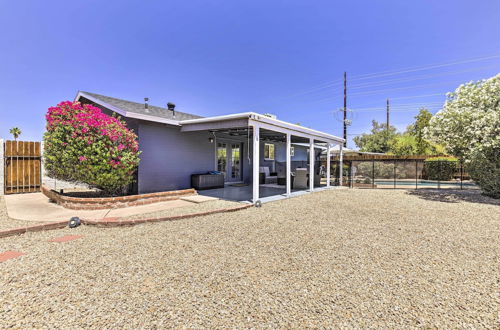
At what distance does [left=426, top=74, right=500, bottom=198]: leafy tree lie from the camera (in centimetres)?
778

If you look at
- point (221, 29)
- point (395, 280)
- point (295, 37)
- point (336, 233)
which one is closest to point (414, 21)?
point (295, 37)

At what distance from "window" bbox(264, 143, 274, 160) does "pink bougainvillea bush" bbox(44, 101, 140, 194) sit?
8.03m

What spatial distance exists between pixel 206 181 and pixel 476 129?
1033cm

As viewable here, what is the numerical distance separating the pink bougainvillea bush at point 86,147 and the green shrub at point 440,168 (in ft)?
61.6

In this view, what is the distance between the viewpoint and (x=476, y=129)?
792cm

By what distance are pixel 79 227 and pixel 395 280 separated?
571 cm

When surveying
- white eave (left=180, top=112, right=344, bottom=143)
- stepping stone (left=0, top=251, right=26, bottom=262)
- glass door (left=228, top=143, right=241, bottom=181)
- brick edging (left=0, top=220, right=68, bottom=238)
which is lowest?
stepping stone (left=0, top=251, right=26, bottom=262)

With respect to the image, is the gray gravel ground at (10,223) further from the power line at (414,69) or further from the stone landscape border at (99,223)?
the power line at (414,69)

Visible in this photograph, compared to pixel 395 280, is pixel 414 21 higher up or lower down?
higher up

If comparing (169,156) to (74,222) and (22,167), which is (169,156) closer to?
(74,222)

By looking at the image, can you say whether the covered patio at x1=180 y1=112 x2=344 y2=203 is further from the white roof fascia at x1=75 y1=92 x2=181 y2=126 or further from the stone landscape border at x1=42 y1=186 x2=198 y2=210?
the stone landscape border at x1=42 y1=186 x2=198 y2=210

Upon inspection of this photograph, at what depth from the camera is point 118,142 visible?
20.4 feet

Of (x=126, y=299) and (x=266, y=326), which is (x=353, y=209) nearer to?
(x=266, y=326)

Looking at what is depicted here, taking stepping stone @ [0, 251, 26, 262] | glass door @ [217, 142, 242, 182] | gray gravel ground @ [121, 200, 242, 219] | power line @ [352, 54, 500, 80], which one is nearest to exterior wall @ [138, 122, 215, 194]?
glass door @ [217, 142, 242, 182]
